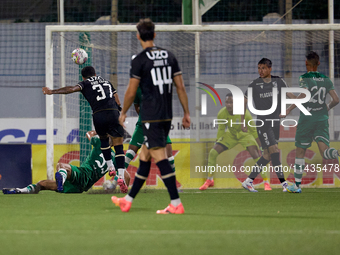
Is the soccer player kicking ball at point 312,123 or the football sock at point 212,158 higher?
the soccer player kicking ball at point 312,123

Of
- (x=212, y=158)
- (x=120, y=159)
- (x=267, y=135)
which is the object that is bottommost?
(x=212, y=158)

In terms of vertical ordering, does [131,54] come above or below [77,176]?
above

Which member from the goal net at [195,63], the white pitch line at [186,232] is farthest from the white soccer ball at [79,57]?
the white pitch line at [186,232]

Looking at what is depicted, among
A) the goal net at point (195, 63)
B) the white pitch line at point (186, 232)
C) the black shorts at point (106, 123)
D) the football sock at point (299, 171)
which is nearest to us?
the white pitch line at point (186, 232)

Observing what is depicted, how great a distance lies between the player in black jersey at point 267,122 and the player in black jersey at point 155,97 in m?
4.02

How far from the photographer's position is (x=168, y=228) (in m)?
4.57

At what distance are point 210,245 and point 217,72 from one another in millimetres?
10614

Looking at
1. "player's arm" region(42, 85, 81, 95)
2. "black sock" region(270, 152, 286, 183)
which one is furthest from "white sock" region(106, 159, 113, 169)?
"black sock" region(270, 152, 286, 183)

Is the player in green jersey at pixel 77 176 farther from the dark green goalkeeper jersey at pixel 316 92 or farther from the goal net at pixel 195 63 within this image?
the dark green goalkeeper jersey at pixel 316 92

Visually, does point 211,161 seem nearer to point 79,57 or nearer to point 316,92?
point 316,92

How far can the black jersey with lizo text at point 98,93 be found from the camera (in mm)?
8516

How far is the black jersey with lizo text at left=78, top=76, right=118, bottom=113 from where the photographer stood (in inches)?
335

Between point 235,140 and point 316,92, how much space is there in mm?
1766

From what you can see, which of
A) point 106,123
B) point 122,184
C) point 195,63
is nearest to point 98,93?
point 106,123
